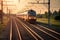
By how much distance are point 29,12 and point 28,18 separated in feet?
7.20

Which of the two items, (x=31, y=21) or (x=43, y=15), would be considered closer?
(x=31, y=21)

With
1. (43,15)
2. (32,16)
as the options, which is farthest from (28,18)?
(43,15)

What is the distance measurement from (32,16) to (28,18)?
123 cm

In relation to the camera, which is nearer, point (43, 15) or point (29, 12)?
point (29, 12)

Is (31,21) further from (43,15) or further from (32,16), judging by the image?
(43,15)

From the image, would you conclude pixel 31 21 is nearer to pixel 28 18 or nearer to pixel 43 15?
pixel 28 18

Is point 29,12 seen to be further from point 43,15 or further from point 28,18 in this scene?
point 43,15

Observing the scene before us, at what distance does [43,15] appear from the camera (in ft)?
403

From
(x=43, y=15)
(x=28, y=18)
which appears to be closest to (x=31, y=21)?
(x=28, y=18)

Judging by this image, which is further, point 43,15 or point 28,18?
point 43,15

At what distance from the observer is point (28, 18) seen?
185 feet

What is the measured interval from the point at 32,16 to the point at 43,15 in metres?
66.7

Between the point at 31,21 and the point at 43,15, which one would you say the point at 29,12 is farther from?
the point at 43,15

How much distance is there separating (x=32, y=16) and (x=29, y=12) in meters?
1.80
